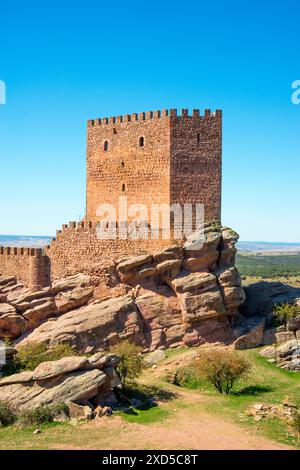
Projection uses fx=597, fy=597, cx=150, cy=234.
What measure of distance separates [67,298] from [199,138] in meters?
12.7

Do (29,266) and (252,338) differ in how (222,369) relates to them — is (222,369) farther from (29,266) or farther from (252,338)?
(29,266)

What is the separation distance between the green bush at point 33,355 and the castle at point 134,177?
681 cm

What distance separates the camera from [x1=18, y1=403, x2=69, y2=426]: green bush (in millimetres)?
23969

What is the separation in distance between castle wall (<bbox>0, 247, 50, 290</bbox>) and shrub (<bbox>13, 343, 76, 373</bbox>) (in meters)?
8.26

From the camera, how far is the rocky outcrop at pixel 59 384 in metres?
25.3

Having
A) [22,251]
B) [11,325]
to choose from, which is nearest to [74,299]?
[11,325]

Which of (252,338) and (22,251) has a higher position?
(22,251)

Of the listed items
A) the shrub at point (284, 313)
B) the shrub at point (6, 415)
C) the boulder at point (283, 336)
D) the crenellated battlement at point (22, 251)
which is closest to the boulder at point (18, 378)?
the shrub at point (6, 415)

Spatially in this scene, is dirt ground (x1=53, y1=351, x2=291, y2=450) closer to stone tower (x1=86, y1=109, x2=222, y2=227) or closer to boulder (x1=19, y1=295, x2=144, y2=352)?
boulder (x1=19, y1=295, x2=144, y2=352)

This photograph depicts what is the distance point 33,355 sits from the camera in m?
29.9

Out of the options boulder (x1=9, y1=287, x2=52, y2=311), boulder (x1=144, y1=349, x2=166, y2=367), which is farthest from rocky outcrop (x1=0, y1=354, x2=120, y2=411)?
boulder (x1=9, y1=287, x2=52, y2=311)

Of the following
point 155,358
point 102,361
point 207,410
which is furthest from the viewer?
point 155,358

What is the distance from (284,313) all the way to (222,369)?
799cm
